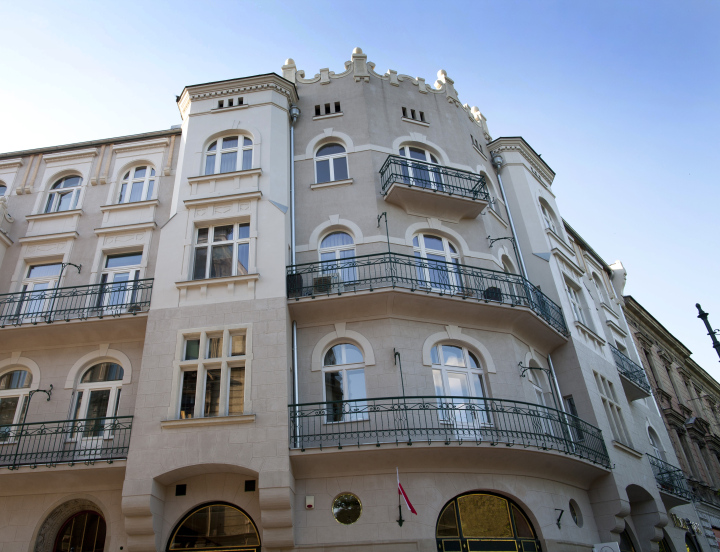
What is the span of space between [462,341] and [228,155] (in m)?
9.71

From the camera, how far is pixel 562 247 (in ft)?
72.7

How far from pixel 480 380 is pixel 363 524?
5.23 m

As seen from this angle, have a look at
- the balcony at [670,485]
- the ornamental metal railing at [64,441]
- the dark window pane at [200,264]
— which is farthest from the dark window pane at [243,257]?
the balcony at [670,485]

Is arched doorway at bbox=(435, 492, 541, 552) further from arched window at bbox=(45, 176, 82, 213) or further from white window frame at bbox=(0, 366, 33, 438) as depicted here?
arched window at bbox=(45, 176, 82, 213)

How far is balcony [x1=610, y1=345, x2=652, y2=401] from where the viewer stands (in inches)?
840

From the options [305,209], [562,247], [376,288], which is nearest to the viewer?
[376,288]

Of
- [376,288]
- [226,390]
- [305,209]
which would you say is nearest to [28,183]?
[305,209]

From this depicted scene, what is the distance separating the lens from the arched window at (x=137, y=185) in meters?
19.3

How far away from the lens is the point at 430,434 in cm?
1363

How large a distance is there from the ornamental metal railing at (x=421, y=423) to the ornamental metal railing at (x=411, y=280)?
299 centimetres

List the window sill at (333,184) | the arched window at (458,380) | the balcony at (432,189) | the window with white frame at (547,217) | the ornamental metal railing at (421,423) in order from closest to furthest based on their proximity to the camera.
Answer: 1. the ornamental metal railing at (421,423)
2. the arched window at (458,380)
3. the balcony at (432,189)
4. the window sill at (333,184)
5. the window with white frame at (547,217)

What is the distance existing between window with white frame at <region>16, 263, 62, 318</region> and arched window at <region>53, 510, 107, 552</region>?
568 cm

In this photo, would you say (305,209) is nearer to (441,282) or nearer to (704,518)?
(441,282)

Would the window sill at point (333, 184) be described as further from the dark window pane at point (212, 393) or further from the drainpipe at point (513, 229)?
the dark window pane at point (212, 393)
